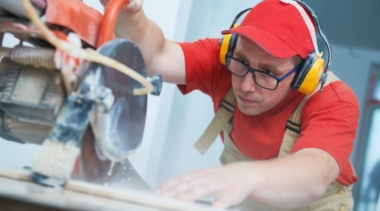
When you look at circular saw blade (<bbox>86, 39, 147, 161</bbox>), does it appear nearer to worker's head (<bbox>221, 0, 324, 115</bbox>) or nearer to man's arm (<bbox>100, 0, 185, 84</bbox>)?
man's arm (<bbox>100, 0, 185, 84</bbox>)

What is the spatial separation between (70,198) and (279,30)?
2.65 feet

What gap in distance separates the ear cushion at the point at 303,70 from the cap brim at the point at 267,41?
0.04m

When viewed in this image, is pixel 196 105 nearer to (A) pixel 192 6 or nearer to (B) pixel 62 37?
(A) pixel 192 6

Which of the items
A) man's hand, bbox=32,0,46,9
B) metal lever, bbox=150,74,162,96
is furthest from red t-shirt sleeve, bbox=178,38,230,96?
man's hand, bbox=32,0,46,9

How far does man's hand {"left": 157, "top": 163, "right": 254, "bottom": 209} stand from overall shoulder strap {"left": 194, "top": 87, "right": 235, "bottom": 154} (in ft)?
2.05

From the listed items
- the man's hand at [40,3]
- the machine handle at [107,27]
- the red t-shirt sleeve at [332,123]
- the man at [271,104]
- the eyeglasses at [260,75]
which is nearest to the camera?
the man's hand at [40,3]

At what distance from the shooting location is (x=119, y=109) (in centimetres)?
64

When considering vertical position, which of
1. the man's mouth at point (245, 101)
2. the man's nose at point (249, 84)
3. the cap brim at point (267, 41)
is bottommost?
the man's mouth at point (245, 101)

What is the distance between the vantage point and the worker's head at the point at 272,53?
1.06 metres

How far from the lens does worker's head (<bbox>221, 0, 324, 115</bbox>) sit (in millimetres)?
1056

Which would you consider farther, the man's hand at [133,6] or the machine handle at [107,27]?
the man's hand at [133,6]

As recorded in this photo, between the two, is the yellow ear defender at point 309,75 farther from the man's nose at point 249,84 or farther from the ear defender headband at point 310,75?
the man's nose at point 249,84

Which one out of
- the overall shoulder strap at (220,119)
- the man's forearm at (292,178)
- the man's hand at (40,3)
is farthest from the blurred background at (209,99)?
the man's hand at (40,3)

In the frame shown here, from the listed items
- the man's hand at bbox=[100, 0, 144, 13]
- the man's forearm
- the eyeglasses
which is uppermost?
the man's hand at bbox=[100, 0, 144, 13]
